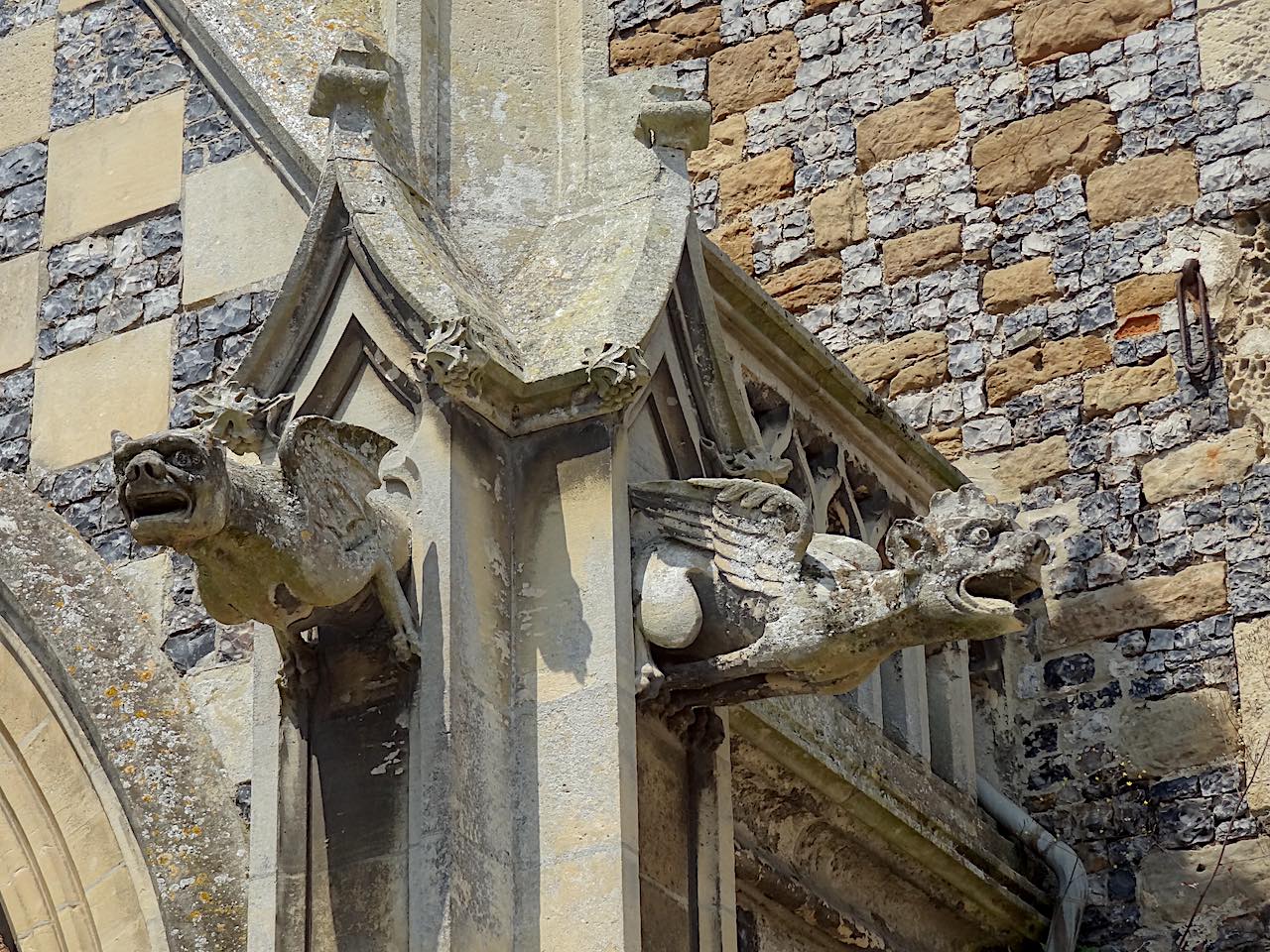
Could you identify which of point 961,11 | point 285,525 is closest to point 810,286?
point 961,11

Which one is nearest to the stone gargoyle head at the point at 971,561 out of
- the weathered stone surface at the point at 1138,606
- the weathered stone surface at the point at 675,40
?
the weathered stone surface at the point at 1138,606

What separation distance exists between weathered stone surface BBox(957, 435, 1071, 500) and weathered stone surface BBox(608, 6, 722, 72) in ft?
6.51

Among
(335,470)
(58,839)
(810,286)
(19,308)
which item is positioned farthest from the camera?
(810,286)

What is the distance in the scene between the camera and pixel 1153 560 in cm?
786

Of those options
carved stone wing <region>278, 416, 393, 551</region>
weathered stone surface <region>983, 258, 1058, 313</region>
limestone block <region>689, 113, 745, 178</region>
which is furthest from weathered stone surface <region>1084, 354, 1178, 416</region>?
carved stone wing <region>278, 416, 393, 551</region>

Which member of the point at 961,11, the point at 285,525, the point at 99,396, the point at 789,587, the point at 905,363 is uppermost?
the point at 961,11

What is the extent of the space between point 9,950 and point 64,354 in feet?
4.18

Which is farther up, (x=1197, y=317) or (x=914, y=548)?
(x=1197, y=317)

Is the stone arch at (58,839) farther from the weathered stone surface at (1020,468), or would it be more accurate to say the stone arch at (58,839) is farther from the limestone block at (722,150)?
the limestone block at (722,150)

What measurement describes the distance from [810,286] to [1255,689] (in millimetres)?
2063

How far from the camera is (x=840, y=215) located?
29.1 ft

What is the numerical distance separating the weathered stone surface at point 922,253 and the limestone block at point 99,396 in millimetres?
3375

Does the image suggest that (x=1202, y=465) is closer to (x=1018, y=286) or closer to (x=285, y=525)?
(x=1018, y=286)

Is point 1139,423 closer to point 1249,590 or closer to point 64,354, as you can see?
point 1249,590
